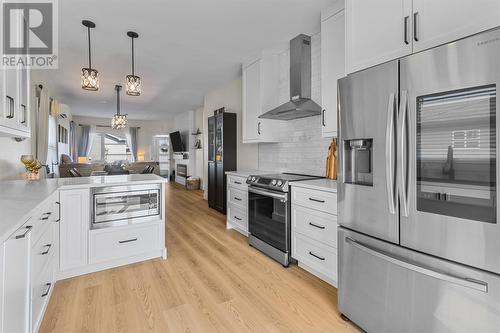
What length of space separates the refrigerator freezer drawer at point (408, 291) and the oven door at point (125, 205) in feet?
6.52

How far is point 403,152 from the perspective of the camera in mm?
1362

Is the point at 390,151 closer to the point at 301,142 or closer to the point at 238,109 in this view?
the point at 301,142

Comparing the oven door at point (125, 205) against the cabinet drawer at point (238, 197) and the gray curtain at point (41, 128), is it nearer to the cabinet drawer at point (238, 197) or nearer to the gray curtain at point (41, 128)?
the cabinet drawer at point (238, 197)

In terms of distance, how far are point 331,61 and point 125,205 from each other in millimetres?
2599

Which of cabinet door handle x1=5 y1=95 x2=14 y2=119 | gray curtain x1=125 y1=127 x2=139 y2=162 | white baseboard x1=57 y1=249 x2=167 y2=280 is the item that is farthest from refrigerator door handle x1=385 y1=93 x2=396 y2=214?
gray curtain x1=125 y1=127 x2=139 y2=162

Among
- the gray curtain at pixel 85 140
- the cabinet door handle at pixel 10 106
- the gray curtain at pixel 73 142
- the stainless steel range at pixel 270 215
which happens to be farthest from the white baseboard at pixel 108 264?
the gray curtain at pixel 85 140

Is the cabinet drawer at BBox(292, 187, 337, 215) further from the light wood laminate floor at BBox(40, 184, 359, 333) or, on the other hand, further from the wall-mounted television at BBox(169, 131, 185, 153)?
the wall-mounted television at BBox(169, 131, 185, 153)

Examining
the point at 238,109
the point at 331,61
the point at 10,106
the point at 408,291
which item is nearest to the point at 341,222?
the point at 408,291

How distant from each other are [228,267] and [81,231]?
4.85ft

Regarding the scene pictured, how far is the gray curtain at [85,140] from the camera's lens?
10016 mm

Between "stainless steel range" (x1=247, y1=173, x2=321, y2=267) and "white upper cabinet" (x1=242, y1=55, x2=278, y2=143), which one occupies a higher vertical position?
"white upper cabinet" (x1=242, y1=55, x2=278, y2=143)

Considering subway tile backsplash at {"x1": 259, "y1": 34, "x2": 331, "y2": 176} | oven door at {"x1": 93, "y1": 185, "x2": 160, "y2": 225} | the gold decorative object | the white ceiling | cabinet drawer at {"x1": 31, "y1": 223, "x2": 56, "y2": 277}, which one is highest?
the white ceiling

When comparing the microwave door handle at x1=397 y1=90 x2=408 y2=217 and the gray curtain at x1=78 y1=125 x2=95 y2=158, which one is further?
the gray curtain at x1=78 y1=125 x2=95 y2=158

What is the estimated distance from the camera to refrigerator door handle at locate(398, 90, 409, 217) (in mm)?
1354
